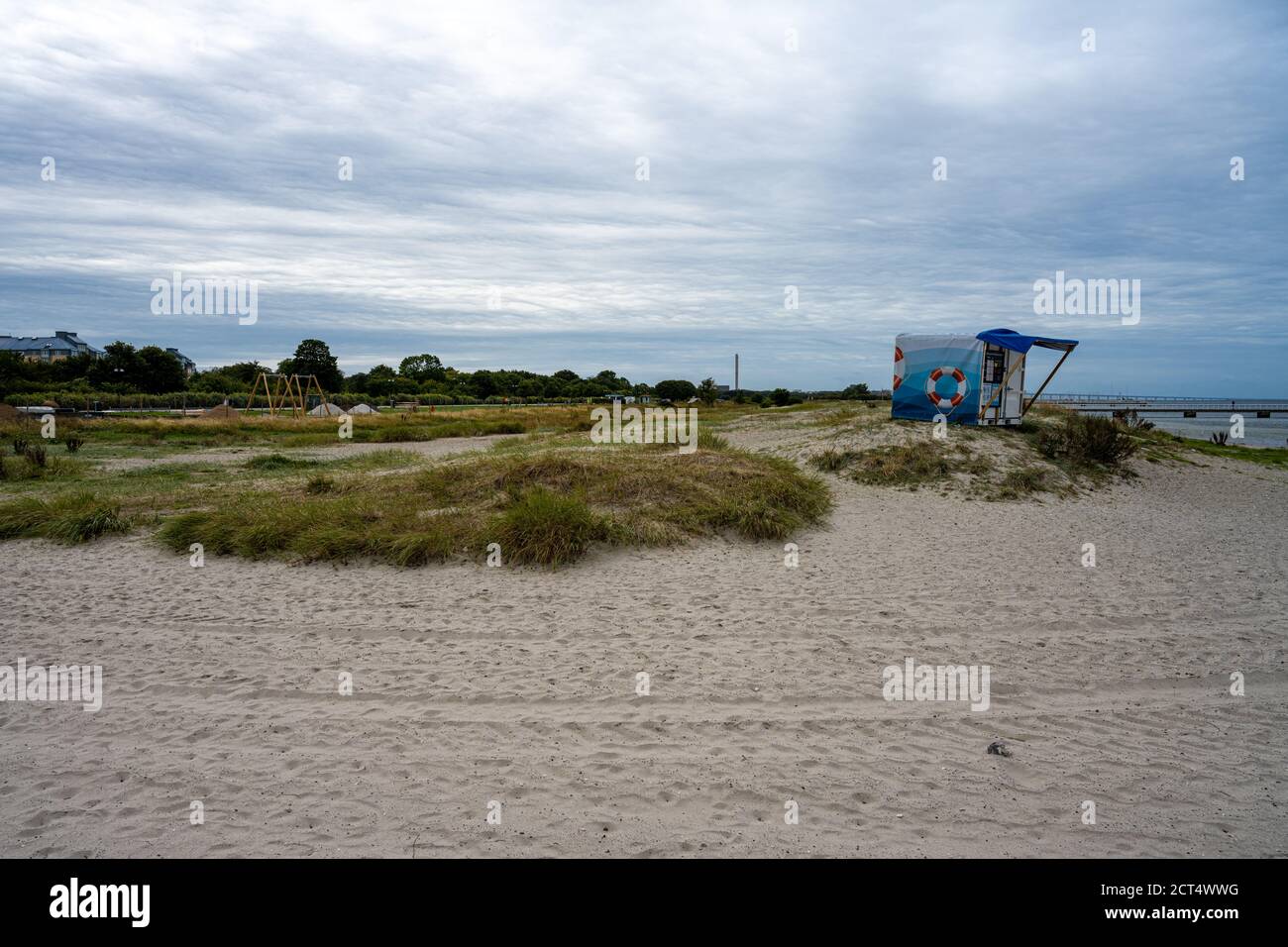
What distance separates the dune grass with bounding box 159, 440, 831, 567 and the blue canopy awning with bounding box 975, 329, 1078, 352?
7.81 metres

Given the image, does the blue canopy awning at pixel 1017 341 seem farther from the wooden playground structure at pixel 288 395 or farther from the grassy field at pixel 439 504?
the wooden playground structure at pixel 288 395

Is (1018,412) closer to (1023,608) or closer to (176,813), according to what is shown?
(1023,608)

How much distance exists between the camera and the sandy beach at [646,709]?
3803 mm

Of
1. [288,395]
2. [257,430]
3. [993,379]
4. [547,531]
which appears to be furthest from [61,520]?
[288,395]

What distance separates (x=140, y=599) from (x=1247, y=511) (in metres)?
17.6

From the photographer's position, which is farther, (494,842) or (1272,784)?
(1272,784)

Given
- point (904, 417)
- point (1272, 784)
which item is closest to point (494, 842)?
point (1272, 784)

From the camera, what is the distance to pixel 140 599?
7684 mm

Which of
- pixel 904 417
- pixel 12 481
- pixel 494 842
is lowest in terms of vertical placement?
pixel 494 842

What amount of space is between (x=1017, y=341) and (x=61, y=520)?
1897cm

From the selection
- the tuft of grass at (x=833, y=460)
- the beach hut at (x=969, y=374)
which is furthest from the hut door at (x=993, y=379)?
the tuft of grass at (x=833, y=460)

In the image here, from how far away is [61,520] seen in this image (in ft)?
33.0

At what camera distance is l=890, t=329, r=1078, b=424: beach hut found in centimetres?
1817

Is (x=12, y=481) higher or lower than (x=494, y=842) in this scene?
higher
